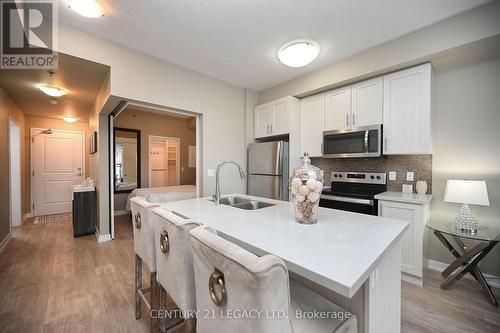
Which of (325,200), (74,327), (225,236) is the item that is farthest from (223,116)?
(74,327)

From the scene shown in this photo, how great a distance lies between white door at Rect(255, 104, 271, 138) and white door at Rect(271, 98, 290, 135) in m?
0.12

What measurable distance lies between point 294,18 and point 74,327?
324cm

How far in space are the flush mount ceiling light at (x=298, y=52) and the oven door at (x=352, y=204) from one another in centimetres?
168

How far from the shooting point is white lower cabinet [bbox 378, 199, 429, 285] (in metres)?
2.11

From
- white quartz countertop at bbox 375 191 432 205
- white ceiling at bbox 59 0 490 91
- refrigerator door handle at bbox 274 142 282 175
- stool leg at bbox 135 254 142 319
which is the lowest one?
stool leg at bbox 135 254 142 319

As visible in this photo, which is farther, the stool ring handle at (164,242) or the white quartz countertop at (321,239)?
the stool ring handle at (164,242)

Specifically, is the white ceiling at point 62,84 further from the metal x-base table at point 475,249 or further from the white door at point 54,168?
the metal x-base table at point 475,249

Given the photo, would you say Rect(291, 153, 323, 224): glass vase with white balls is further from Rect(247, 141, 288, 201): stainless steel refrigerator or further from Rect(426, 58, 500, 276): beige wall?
Rect(426, 58, 500, 276): beige wall

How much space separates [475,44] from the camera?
1929mm

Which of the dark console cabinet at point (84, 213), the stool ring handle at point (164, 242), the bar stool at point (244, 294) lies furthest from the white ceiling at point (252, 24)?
the dark console cabinet at point (84, 213)

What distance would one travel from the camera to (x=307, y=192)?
1.26 m

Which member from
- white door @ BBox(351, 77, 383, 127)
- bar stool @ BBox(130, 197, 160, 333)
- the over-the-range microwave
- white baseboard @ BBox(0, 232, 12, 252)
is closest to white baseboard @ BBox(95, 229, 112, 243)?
white baseboard @ BBox(0, 232, 12, 252)

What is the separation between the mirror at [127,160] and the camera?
513 cm

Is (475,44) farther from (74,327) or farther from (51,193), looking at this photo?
(51,193)
